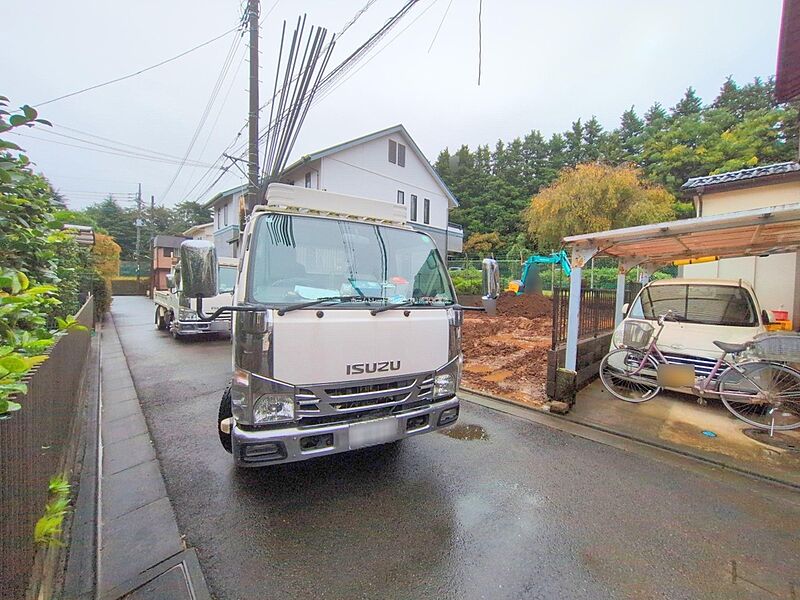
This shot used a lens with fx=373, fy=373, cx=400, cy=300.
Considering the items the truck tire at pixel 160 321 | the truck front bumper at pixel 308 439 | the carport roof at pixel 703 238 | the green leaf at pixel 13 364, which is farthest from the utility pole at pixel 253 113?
the green leaf at pixel 13 364

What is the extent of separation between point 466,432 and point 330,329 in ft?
7.87

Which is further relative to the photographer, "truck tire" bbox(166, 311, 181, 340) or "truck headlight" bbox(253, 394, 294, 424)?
"truck tire" bbox(166, 311, 181, 340)

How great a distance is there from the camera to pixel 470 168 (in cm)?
3872

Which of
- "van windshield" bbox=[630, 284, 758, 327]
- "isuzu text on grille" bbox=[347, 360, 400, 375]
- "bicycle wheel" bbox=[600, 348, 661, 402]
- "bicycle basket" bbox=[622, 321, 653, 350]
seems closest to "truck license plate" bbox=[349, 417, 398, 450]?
"isuzu text on grille" bbox=[347, 360, 400, 375]

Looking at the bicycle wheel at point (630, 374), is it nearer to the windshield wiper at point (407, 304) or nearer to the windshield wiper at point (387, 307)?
the windshield wiper at point (407, 304)

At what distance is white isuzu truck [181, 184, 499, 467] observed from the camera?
2.46 meters

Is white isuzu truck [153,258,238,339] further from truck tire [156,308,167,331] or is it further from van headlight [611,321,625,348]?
van headlight [611,321,625,348]

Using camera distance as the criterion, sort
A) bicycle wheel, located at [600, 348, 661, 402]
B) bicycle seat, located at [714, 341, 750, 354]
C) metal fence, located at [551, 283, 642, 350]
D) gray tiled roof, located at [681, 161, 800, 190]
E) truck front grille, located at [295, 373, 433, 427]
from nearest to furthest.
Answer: truck front grille, located at [295, 373, 433, 427], bicycle seat, located at [714, 341, 750, 354], bicycle wheel, located at [600, 348, 661, 402], metal fence, located at [551, 283, 642, 350], gray tiled roof, located at [681, 161, 800, 190]

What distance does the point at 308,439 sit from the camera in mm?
2508

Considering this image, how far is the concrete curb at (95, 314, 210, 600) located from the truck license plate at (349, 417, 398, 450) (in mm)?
1130

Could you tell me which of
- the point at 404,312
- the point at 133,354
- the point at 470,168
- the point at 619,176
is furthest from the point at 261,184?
the point at 470,168

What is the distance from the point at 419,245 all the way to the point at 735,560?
3.11 metres


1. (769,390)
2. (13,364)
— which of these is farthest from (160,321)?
(769,390)

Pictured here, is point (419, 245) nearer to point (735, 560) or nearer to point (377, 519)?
point (377, 519)
